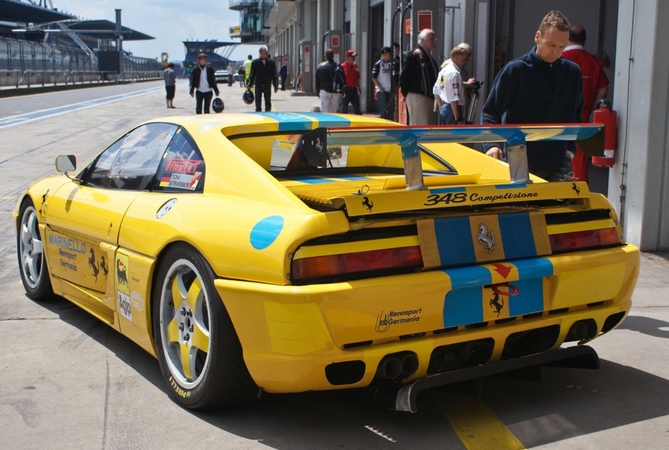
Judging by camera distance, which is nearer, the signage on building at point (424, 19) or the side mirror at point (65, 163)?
the side mirror at point (65, 163)

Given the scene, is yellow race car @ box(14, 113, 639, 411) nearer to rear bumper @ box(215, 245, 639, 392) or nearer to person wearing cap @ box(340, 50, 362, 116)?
rear bumper @ box(215, 245, 639, 392)

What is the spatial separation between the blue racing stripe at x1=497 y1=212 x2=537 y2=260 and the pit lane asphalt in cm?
68

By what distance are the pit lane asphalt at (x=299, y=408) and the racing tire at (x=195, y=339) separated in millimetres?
120

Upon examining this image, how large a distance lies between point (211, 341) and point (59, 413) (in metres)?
0.82

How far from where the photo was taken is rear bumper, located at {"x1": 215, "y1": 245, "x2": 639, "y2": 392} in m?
2.91

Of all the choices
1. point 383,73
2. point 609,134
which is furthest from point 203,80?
point 609,134

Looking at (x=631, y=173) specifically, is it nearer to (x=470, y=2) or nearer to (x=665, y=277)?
(x=665, y=277)

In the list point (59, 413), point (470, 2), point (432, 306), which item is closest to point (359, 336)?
point (432, 306)

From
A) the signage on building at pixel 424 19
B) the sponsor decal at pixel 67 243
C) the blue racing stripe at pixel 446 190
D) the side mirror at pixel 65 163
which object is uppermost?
the signage on building at pixel 424 19

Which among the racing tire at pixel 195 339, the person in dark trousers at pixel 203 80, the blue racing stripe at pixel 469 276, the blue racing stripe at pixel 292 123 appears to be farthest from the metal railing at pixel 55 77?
the blue racing stripe at pixel 469 276

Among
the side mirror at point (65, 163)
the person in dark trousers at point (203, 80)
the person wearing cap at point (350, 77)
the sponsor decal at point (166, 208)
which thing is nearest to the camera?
the sponsor decal at point (166, 208)

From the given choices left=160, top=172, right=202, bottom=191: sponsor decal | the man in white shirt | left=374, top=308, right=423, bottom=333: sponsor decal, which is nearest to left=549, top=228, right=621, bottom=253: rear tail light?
left=374, top=308, right=423, bottom=333: sponsor decal

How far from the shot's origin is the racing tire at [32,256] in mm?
5168

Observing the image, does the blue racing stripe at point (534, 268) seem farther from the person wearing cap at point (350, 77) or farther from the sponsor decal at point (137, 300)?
the person wearing cap at point (350, 77)
